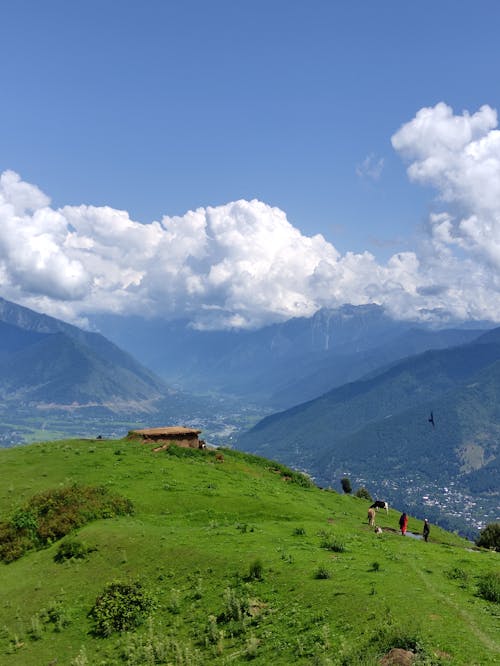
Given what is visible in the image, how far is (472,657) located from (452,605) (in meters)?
4.34

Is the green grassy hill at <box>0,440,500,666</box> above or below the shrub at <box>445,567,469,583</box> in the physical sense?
below

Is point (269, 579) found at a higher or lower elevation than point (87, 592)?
higher

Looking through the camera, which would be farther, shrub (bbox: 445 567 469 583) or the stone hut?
the stone hut

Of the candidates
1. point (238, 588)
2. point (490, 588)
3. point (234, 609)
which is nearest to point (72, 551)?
point (238, 588)

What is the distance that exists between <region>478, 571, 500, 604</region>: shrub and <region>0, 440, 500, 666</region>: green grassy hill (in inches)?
9.5

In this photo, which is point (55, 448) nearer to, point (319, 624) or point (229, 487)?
point (229, 487)

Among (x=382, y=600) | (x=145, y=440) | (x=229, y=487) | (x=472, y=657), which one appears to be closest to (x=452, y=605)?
(x=382, y=600)

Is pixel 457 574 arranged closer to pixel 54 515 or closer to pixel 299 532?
pixel 299 532

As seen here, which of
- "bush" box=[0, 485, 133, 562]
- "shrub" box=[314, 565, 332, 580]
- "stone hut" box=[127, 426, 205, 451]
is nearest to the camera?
"shrub" box=[314, 565, 332, 580]

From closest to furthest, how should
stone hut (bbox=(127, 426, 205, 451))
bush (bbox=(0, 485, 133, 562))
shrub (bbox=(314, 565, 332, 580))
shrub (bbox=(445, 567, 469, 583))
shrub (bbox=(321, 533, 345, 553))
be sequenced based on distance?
shrub (bbox=(314, 565, 332, 580))
shrub (bbox=(445, 567, 469, 583))
shrub (bbox=(321, 533, 345, 553))
bush (bbox=(0, 485, 133, 562))
stone hut (bbox=(127, 426, 205, 451))

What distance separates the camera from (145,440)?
Result: 63.5m

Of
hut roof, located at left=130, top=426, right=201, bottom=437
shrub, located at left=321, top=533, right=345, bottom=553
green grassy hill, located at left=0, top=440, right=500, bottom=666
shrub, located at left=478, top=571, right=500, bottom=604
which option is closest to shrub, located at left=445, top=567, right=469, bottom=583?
green grassy hill, located at left=0, top=440, right=500, bottom=666

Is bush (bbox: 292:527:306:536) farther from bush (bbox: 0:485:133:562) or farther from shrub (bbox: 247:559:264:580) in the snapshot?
bush (bbox: 0:485:133:562)

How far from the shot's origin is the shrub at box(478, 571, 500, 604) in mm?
21578
